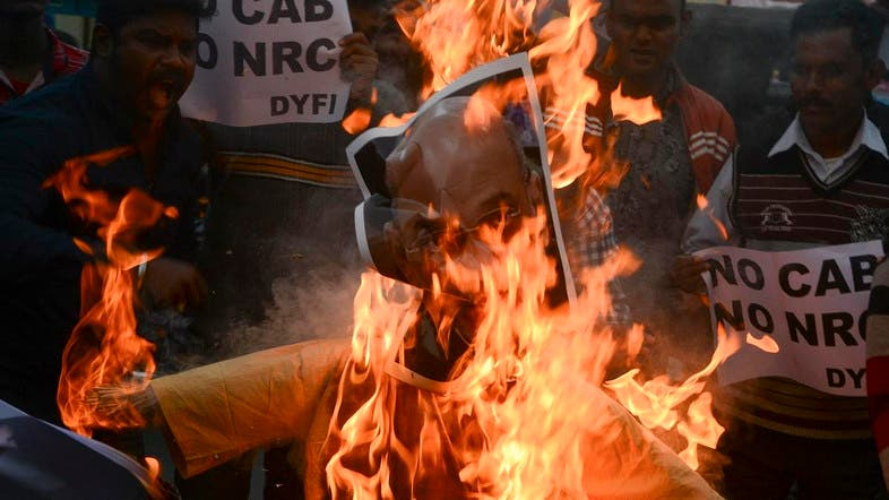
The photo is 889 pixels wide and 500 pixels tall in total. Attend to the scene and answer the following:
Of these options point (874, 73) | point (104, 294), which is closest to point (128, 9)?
point (104, 294)

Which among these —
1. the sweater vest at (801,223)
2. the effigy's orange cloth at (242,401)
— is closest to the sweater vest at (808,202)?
the sweater vest at (801,223)

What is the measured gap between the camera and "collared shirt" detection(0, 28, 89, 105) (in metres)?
4.93

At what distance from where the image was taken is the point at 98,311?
389 cm

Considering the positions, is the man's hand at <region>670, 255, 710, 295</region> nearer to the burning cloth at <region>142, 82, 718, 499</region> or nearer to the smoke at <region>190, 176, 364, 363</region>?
the smoke at <region>190, 176, 364, 363</region>

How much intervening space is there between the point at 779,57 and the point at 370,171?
16.3 feet

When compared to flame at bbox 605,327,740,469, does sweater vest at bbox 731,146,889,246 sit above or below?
above

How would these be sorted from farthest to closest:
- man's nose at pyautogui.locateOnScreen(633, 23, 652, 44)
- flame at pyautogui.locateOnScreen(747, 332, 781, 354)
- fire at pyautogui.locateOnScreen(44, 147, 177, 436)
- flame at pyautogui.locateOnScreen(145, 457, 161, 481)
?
man's nose at pyautogui.locateOnScreen(633, 23, 652, 44) < flame at pyautogui.locateOnScreen(747, 332, 781, 354) < fire at pyautogui.locateOnScreen(44, 147, 177, 436) < flame at pyautogui.locateOnScreen(145, 457, 161, 481)

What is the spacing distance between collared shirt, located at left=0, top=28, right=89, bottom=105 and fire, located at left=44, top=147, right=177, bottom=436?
97 centimetres

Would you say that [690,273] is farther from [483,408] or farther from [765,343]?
[483,408]

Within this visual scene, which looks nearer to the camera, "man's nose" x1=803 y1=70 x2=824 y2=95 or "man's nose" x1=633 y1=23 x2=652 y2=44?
"man's nose" x1=803 y1=70 x2=824 y2=95

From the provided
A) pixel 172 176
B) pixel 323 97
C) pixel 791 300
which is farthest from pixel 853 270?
pixel 172 176

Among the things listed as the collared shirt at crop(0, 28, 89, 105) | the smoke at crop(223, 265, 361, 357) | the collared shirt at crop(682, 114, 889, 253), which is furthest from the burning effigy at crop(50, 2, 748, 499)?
the collared shirt at crop(0, 28, 89, 105)

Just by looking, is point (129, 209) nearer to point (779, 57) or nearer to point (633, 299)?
point (633, 299)

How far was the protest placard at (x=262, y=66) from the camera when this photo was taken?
4633mm
